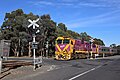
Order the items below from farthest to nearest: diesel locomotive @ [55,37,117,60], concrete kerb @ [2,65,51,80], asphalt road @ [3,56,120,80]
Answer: diesel locomotive @ [55,37,117,60]
concrete kerb @ [2,65,51,80]
asphalt road @ [3,56,120,80]

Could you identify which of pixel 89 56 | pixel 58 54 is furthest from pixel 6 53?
pixel 89 56

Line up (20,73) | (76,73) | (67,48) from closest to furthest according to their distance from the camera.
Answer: (20,73), (76,73), (67,48)

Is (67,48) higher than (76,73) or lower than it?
higher

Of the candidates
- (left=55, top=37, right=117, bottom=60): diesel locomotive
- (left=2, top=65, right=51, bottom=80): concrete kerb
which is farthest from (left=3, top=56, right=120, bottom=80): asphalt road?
(left=55, top=37, right=117, bottom=60): diesel locomotive

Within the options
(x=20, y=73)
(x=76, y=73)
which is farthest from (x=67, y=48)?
(x=20, y=73)

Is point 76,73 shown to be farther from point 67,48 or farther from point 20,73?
point 67,48

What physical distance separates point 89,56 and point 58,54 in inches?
630

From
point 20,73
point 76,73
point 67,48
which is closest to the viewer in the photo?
point 20,73

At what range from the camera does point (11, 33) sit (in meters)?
77.1

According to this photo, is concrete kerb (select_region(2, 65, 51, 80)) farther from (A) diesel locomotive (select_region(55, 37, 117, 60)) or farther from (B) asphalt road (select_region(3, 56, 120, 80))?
(A) diesel locomotive (select_region(55, 37, 117, 60))

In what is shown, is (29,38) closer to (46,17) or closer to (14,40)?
(14,40)

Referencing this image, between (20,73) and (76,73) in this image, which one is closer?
(20,73)

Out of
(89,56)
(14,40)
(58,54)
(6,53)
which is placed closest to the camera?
(6,53)

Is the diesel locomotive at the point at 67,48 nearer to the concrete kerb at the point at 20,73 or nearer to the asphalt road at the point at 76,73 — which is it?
the asphalt road at the point at 76,73
